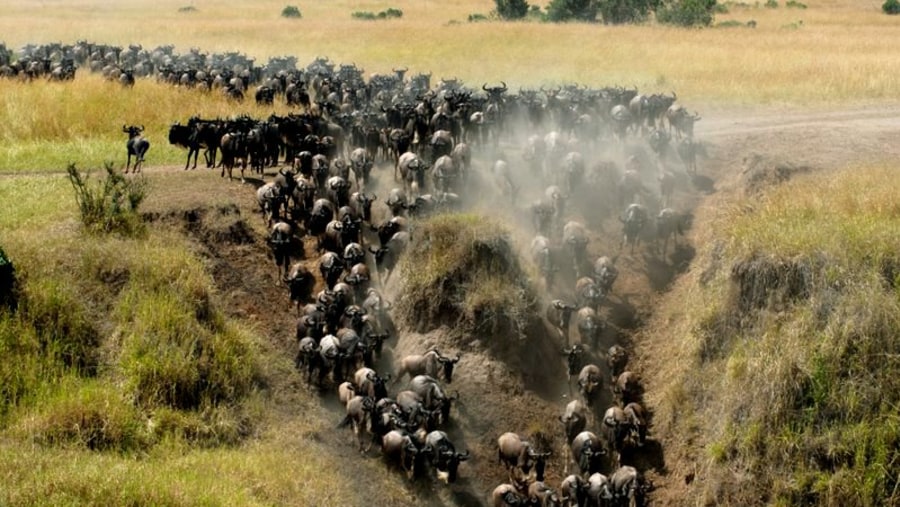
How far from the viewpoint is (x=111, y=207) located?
2089 cm

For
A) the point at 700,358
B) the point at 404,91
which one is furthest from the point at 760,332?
the point at 404,91

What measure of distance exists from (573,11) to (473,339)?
54.8m

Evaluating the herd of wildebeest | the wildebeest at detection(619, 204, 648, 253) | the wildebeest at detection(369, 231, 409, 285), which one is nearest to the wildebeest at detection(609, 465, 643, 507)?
the herd of wildebeest

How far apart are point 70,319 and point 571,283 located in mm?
10466

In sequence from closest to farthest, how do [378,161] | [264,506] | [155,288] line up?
[264,506], [155,288], [378,161]

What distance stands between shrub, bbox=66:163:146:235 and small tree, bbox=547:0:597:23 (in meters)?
52.4

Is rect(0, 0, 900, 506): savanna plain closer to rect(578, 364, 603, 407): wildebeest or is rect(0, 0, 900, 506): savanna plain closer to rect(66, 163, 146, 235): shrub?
rect(66, 163, 146, 235): shrub

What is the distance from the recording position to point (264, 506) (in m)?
14.2

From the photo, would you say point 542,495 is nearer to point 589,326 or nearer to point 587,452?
point 587,452

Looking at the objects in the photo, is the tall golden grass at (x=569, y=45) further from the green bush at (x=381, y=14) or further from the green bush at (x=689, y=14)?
the green bush at (x=689, y=14)

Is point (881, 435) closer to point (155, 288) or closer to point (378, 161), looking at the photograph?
point (155, 288)

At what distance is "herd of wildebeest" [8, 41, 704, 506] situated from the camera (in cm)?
1694

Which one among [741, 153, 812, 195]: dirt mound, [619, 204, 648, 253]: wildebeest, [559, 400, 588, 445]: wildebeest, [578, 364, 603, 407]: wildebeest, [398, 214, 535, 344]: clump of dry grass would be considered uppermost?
[741, 153, 812, 195]: dirt mound

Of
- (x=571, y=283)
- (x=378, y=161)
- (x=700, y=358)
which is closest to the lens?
(x=700, y=358)
